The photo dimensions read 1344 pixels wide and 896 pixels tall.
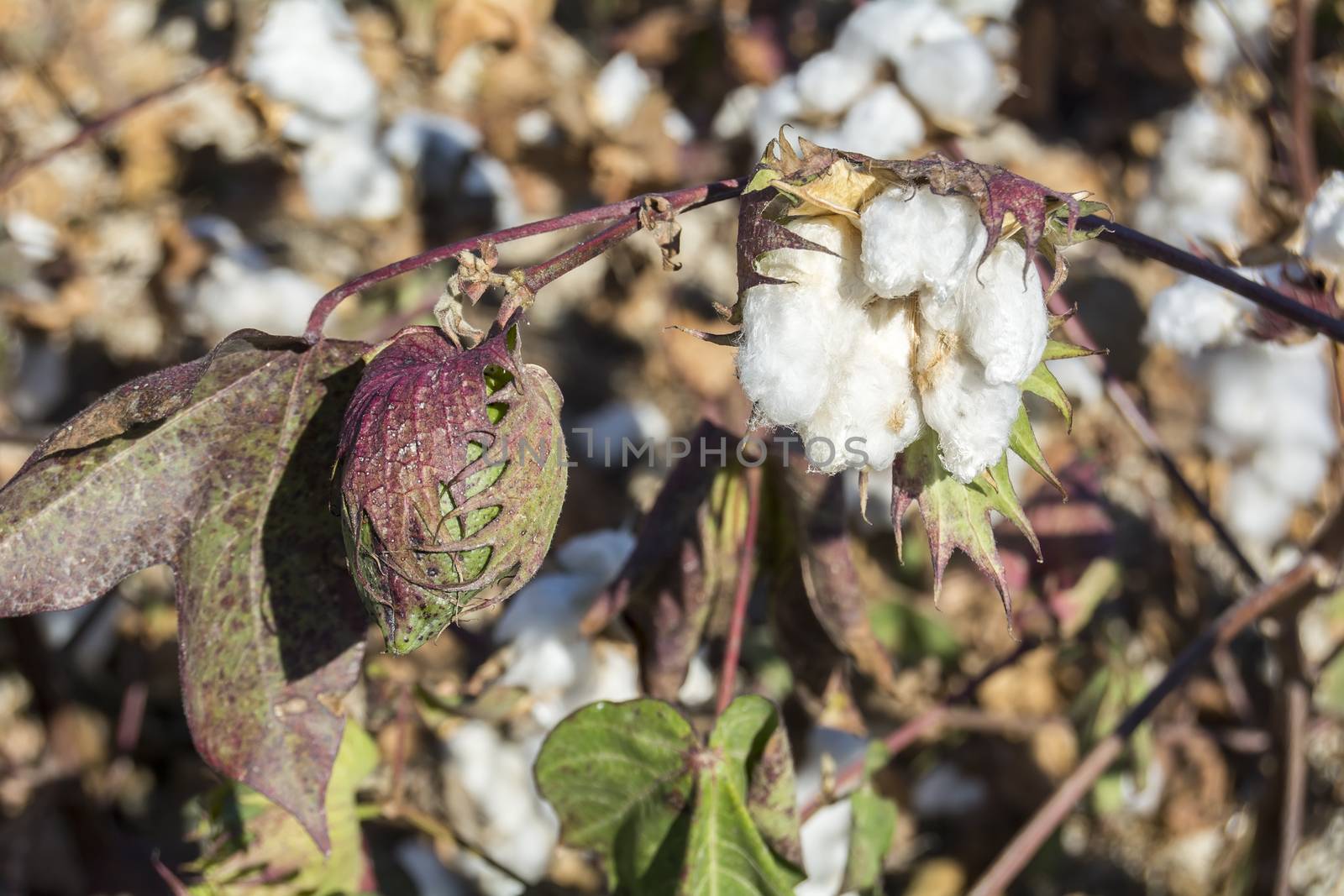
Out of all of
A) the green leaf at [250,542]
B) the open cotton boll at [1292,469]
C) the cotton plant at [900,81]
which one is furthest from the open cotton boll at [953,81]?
the green leaf at [250,542]

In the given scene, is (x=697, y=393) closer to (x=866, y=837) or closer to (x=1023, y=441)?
(x=866, y=837)

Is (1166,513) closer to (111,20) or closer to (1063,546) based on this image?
(1063,546)

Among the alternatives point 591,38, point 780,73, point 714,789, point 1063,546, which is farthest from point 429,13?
point 714,789

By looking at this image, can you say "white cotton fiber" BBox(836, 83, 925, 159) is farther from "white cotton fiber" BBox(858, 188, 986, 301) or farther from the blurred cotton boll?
"white cotton fiber" BBox(858, 188, 986, 301)

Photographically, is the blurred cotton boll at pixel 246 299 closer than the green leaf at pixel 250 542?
No

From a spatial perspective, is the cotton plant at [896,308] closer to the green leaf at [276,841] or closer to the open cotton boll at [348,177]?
the green leaf at [276,841]

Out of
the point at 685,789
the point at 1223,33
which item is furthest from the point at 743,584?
the point at 1223,33
